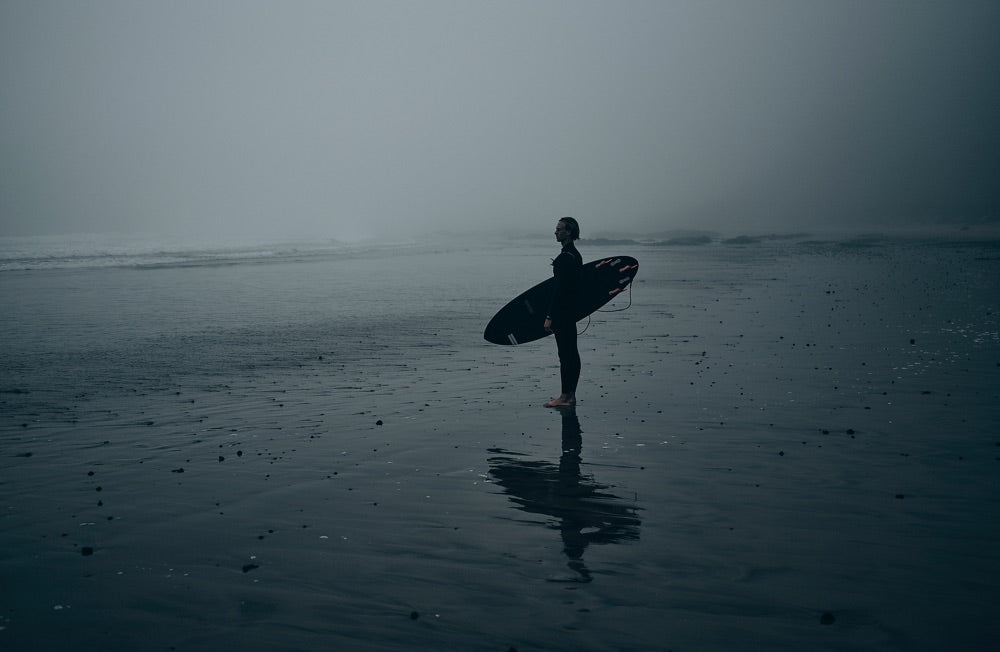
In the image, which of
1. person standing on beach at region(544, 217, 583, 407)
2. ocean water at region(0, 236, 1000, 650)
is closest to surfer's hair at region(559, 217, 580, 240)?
person standing on beach at region(544, 217, 583, 407)

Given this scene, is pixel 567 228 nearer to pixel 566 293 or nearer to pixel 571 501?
pixel 566 293

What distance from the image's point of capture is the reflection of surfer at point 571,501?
6.32 metres

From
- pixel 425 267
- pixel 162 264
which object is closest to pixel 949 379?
pixel 425 267

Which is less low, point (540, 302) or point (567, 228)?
point (567, 228)

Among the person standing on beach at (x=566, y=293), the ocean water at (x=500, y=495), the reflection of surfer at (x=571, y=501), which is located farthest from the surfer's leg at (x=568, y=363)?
the reflection of surfer at (x=571, y=501)

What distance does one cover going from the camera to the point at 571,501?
7.30 m

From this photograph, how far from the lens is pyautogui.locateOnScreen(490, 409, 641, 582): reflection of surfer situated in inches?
249

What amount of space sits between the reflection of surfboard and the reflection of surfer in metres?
5.66

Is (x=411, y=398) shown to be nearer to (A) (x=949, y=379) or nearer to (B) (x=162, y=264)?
(A) (x=949, y=379)

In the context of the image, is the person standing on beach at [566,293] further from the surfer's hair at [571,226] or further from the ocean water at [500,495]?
the ocean water at [500,495]

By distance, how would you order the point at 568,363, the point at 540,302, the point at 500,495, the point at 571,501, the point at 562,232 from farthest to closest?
1. the point at 540,302
2. the point at 562,232
3. the point at 568,363
4. the point at 500,495
5. the point at 571,501

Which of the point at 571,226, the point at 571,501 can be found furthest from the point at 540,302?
the point at 571,501

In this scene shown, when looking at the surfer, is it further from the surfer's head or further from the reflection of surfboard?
the reflection of surfboard

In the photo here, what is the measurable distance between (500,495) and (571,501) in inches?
27.1
